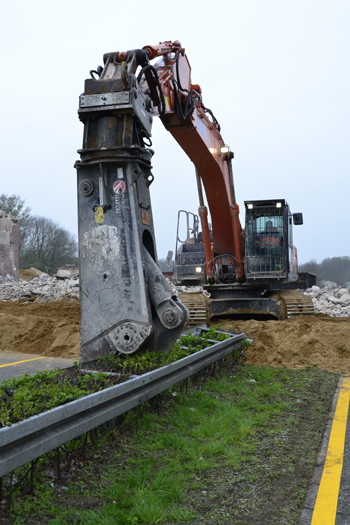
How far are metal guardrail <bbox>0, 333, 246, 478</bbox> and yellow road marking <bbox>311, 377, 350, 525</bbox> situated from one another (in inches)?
62.6

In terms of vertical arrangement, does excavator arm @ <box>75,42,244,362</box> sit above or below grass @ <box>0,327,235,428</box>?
above

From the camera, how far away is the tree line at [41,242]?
150 feet

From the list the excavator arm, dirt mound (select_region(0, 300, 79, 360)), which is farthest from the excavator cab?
the excavator arm

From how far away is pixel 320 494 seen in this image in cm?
328

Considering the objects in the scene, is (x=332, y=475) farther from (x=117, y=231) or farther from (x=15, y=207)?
(x=15, y=207)

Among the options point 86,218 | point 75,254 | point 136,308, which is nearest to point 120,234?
point 86,218

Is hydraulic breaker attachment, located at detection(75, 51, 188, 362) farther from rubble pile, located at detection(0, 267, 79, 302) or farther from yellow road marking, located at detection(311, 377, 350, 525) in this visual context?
rubble pile, located at detection(0, 267, 79, 302)

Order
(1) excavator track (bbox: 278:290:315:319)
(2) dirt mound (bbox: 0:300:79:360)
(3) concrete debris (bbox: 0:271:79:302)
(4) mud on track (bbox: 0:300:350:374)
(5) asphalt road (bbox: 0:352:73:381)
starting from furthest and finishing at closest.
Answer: (3) concrete debris (bbox: 0:271:79:302) < (1) excavator track (bbox: 278:290:315:319) < (2) dirt mound (bbox: 0:300:79:360) < (4) mud on track (bbox: 0:300:350:374) < (5) asphalt road (bbox: 0:352:73:381)

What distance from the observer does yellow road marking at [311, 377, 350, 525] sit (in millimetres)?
2998

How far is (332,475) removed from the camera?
3604 millimetres

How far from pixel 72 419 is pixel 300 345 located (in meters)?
6.52

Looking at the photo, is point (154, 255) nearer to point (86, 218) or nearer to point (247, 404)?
point (86, 218)

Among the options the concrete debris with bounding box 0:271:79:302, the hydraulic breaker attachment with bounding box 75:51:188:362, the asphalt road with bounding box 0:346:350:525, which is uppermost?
A: the hydraulic breaker attachment with bounding box 75:51:188:362

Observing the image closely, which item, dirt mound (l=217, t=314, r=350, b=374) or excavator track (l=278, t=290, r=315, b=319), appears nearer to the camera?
dirt mound (l=217, t=314, r=350, b=374)
